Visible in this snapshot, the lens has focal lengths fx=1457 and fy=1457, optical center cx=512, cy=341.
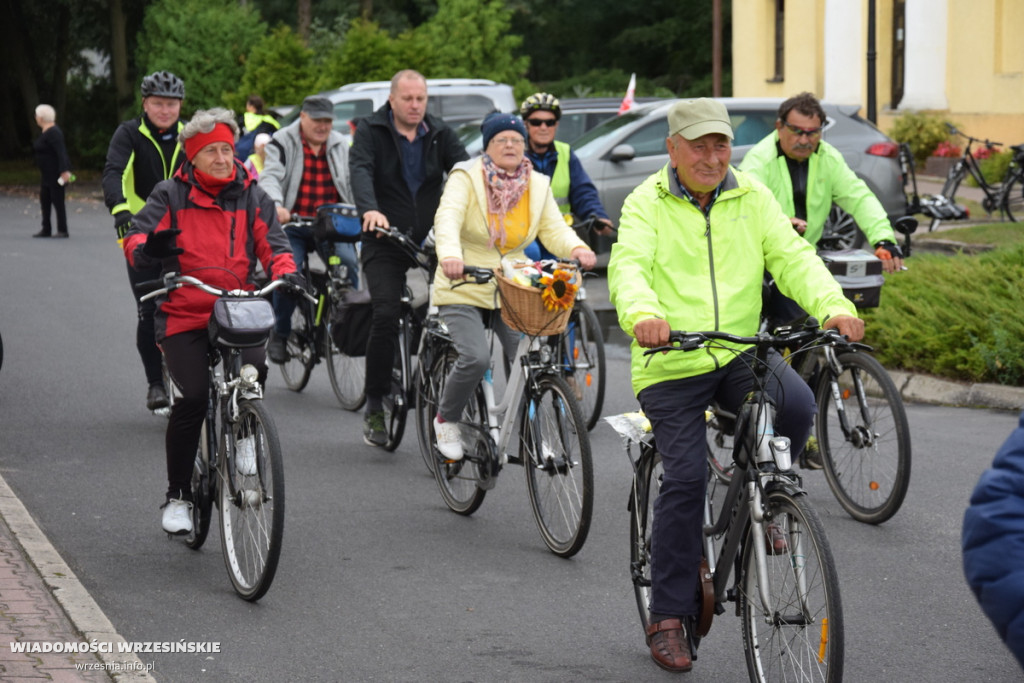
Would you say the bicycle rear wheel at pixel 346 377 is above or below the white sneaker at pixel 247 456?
below

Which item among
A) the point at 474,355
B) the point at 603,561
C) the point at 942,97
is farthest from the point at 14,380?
the point at 942,97

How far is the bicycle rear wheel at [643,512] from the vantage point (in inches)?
194

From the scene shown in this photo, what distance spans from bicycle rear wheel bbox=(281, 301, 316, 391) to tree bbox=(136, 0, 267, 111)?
2916 centimetres

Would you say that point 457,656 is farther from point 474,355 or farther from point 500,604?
point 474,355

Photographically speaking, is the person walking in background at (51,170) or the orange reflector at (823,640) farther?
the person walking in background at (51,170)

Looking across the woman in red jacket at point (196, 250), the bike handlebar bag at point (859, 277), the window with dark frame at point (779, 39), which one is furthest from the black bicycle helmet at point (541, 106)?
the window with dark frame at point (779, 39)

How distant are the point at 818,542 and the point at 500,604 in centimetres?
197

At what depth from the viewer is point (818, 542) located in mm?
3980

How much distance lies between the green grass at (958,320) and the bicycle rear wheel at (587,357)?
7.59ft

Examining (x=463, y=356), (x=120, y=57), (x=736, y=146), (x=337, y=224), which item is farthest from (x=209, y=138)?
(x=120, y=57)

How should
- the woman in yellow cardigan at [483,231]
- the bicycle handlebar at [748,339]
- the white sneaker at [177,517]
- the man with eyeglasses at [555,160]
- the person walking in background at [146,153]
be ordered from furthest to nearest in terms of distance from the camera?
the man with eyeglasses at [555,160]
the person walking in background at [146,153]
the woman in yellow cardigan at [483,231]
the white sneaker at [177,517]
the bicycle handlebar at [748,339]

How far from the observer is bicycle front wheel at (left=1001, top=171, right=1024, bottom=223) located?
19.7m

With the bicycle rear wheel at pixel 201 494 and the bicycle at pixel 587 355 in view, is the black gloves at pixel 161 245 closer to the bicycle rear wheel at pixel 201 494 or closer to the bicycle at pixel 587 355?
the bicycle rear wheel at pixel 201 494

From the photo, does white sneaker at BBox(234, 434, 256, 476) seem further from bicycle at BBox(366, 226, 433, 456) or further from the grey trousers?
bicycle at BBox(366, 226, 433, 456)
